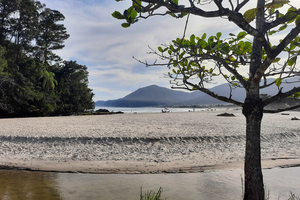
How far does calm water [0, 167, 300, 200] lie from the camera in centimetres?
417

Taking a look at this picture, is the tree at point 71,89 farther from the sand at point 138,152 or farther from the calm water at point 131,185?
the calm water at point 131,185

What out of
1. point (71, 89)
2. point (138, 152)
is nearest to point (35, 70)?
point (71, 89)

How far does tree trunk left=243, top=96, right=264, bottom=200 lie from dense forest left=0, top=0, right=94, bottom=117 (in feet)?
65.0

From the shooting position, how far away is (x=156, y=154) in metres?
→ 7.16

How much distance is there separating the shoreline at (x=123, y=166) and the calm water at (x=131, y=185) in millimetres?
272

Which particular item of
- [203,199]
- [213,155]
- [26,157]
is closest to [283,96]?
[203,199]

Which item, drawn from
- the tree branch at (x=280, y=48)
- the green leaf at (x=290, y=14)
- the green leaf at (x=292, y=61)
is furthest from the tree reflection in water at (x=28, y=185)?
the green leaf at (x=290, y=14)

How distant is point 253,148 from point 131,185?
10.1 ft

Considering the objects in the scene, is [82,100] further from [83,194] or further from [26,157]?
[83,194]

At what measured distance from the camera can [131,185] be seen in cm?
479

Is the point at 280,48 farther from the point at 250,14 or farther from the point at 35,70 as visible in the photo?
the point at 35,70

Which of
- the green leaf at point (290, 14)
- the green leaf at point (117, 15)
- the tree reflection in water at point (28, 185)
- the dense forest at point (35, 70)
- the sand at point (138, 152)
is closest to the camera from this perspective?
the green leaf at point (117, 15)

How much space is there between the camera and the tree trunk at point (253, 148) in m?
2.54

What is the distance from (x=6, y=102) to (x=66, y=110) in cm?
642
